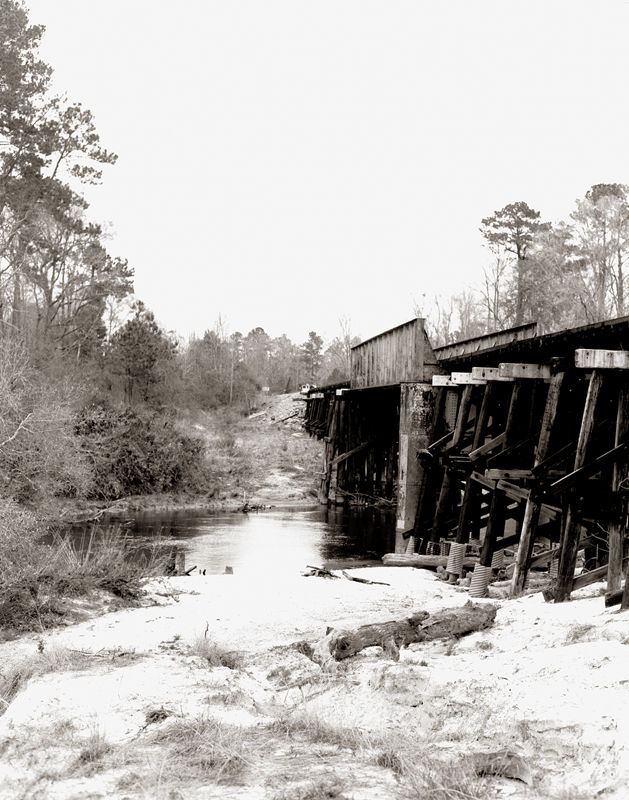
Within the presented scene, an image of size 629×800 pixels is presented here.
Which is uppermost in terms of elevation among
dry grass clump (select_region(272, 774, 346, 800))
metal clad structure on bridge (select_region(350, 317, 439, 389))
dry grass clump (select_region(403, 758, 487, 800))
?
metal clad structure on bridge (select_region(350, 317, 439, 389))

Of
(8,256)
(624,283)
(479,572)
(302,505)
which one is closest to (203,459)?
(302,505)

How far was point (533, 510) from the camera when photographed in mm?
8820

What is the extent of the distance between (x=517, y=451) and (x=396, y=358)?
241 inches

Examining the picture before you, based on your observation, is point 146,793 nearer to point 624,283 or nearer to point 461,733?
point 461,733

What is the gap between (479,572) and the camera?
9.52m

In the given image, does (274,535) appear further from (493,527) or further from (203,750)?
(203,750)

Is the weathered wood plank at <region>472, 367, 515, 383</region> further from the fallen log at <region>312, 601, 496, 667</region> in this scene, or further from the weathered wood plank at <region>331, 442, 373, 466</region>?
the weathered wood plank at <region>331, 442, 373, 466</region>

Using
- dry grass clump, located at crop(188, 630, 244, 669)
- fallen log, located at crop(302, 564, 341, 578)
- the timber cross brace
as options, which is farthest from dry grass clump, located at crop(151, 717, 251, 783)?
fallen log, located at crop(302, 564, 341, 578)

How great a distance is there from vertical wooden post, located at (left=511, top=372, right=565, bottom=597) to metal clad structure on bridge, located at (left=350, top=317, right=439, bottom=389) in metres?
5.86

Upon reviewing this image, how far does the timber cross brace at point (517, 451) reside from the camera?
7.96 meters

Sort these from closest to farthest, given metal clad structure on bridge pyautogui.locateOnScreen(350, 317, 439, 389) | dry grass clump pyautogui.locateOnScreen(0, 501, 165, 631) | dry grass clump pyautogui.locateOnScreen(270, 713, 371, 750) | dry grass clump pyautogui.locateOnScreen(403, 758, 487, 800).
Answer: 1. dry grass clump pyautogui.locateOnScreen(403, 758, 487, 800)
2. dry grass clump pyautogui.locateOnScreen(270, 713, 371, 750)
3. dry grass clump pyautogui.locateOnScreen(0, 501, 165, 631)
4. metal clad structure on bridge pyautogui.locateOnScreen(350, 317, 439, 389)

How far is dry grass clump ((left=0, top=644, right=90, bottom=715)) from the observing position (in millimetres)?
5586

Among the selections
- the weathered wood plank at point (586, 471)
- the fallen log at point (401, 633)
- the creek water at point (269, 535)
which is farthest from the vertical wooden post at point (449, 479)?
the fallen log at point (401, 633)

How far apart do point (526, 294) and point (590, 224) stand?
6.31 m
